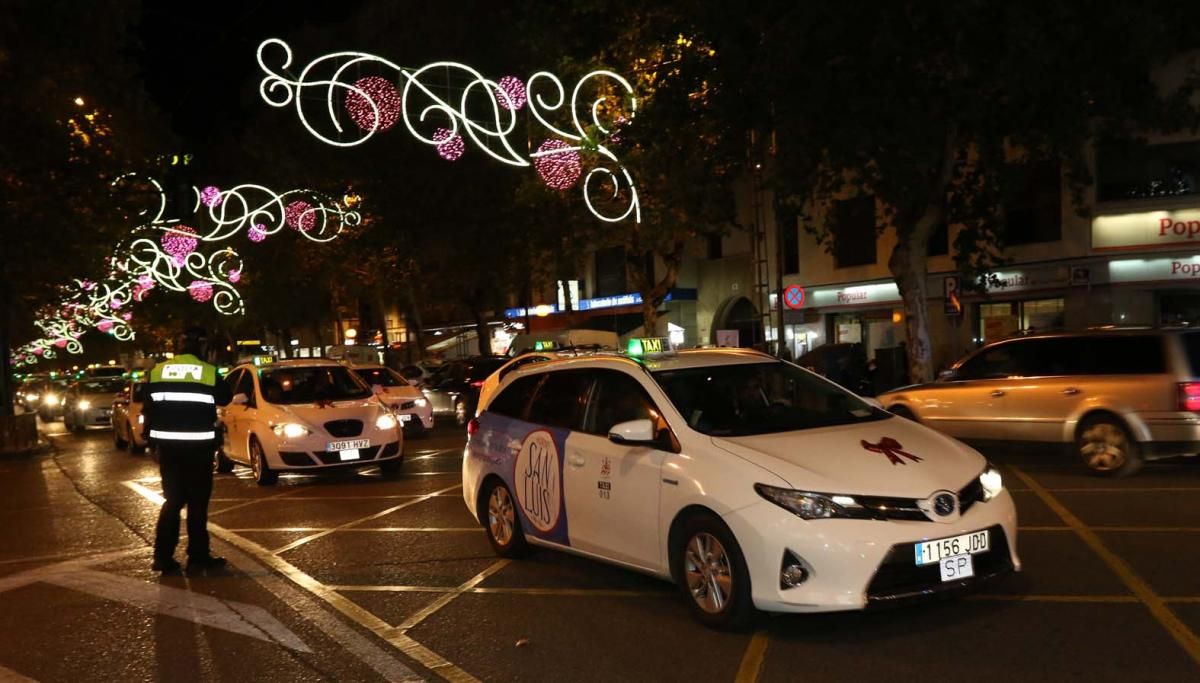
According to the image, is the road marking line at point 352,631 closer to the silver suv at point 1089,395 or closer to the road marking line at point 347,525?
the road marking line at point 347,525

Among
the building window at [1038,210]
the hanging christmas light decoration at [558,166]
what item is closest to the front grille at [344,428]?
the hanging christmas light decoration at [558,166]

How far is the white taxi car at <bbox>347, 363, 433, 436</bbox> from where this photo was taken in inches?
770

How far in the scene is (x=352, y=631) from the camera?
6207 millimetres

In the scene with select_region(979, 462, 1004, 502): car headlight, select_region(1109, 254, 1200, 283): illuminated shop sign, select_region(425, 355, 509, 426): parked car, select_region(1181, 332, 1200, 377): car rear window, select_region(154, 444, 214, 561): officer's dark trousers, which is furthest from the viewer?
select_region(1109, 254, 1200, 283): illuminated shop sign

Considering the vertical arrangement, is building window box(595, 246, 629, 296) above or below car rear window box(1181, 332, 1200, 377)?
above

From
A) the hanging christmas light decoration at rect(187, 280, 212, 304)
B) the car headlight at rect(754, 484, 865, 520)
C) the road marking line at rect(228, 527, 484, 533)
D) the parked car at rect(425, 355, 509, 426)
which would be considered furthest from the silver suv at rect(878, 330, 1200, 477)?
the hanging christmas light decoration at rect(187, 280, 212, 304)

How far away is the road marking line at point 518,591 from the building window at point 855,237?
23.5m

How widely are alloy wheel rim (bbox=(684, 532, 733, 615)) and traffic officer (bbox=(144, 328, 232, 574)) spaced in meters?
4.24

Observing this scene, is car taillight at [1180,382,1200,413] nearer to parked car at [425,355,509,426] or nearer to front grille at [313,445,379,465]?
front grille at [313,445,379,465]

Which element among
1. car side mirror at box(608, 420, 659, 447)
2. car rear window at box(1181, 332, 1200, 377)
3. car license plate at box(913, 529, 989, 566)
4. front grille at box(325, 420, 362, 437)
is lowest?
car license plate at box(913, 529, 989, 566)

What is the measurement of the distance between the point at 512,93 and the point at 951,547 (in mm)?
12234

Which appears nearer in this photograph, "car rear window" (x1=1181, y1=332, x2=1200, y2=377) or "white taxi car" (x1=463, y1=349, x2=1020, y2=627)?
"white taxi car" (x1=463, y1=349, x2=1020, y2=627)

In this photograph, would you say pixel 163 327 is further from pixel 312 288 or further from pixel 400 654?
pixel 400 654

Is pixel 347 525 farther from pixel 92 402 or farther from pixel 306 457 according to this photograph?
pixel 92 402
